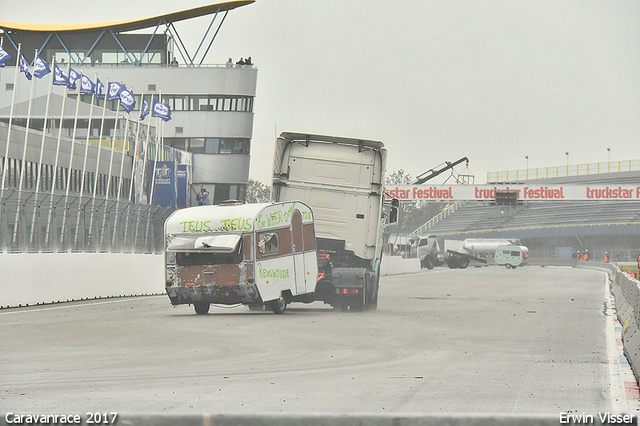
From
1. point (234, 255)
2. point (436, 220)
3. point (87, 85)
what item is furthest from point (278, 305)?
point (436, 220)

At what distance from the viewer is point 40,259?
2217cm

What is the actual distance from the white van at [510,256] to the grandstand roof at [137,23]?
2856cm

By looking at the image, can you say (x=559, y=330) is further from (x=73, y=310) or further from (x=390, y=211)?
(x=73, y=310)

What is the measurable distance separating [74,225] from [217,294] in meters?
7.52

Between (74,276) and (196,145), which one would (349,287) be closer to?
(74,276)

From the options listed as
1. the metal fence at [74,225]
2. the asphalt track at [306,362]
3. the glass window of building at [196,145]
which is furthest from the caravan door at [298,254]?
the glass window of building at [196,145]

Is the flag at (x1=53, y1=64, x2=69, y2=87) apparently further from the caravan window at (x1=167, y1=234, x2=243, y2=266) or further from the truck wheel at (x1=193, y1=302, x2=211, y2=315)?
the caravan window at (x1=167, y1=234, x2=243, y2=266)

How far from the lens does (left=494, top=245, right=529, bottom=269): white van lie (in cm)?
7525

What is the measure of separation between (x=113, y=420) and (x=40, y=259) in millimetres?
19137

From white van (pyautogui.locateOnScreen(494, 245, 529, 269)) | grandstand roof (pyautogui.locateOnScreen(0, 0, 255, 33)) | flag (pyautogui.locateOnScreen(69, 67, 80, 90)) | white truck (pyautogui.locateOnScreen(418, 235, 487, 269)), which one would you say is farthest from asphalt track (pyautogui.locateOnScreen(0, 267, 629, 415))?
grandstand roof (pyautogui.locateOnScreen(0, 0, 255, 33))

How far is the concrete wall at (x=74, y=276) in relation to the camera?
2105cm

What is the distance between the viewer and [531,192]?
74125mm

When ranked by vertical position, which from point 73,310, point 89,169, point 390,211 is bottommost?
point 73,310

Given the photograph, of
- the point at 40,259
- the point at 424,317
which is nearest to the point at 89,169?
the point at 40,259
